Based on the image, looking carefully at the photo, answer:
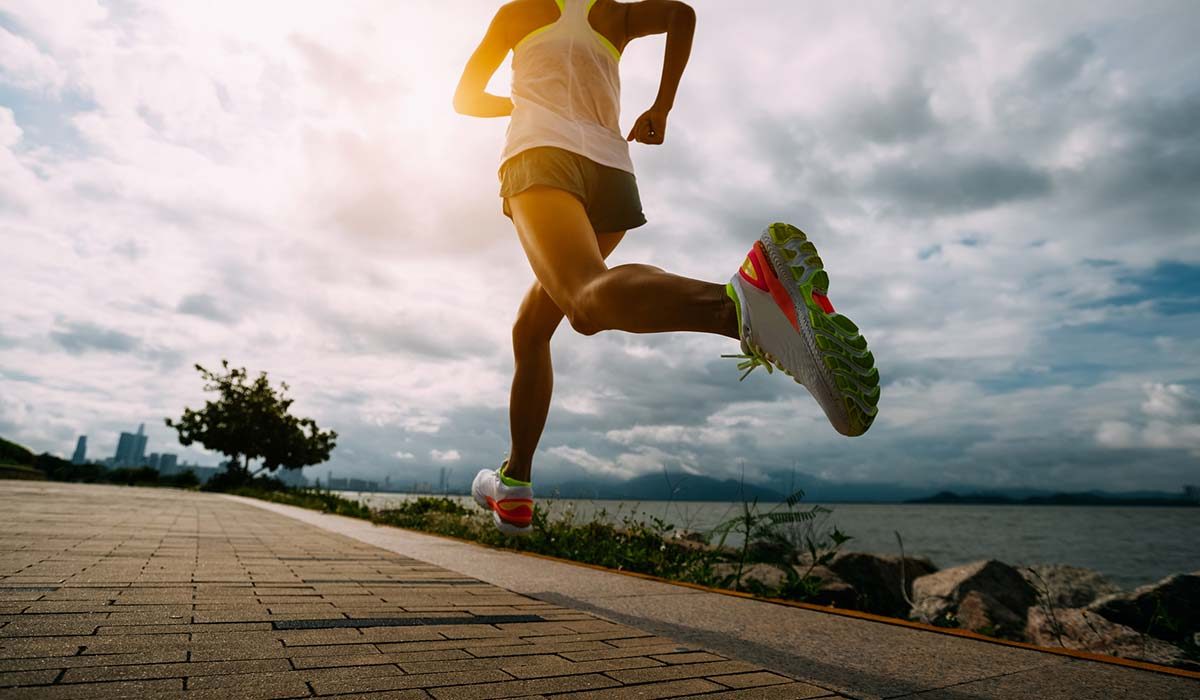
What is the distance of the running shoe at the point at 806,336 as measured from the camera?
1.41 m

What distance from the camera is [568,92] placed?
2.11 m

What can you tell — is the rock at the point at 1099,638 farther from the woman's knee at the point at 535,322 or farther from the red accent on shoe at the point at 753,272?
the woman's knee at the point at 535,322

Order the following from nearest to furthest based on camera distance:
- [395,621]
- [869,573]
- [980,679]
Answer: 1. [980,679]
2. [395,621]
3. [869,573]

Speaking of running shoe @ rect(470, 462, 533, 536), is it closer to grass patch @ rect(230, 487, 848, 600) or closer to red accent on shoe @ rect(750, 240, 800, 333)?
grass patch @ rect(230, 487, 848, 600)

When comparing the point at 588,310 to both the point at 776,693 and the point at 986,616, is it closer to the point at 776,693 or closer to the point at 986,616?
the point at 776,693

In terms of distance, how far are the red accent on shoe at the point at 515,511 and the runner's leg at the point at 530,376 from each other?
3.9 inches

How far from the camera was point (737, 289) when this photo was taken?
1449mm

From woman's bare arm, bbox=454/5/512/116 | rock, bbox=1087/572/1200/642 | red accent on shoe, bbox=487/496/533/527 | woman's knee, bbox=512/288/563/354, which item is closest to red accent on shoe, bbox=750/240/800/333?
woman's knee, bbox=512/288/563/354

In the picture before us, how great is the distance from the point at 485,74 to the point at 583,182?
0.78 m

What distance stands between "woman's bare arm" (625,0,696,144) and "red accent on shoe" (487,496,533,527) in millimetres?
1559

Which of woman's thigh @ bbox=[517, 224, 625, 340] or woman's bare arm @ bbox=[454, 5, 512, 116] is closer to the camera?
woman's bare arm @ bbox=[454, 5, 512, 116]

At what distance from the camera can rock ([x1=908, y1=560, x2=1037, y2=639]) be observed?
14.1 ft

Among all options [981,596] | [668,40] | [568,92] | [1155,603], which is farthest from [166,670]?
[1155,603]

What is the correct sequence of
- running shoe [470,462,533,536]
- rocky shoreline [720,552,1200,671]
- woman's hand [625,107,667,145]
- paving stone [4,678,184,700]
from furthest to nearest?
rocky shoreline [720,552,1200,671], running shoe [470,462,533,536], woman's hand [625,107,667,145], paving stone [4,678,184,700]
